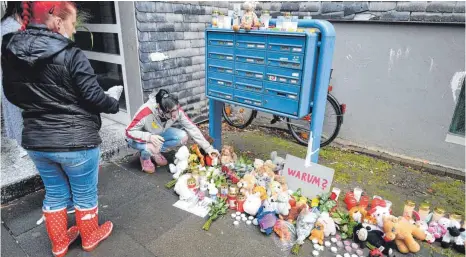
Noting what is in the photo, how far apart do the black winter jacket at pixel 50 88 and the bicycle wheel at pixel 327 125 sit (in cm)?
338

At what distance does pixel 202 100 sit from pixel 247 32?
2.54 meters

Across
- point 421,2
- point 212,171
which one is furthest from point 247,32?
point 421,2

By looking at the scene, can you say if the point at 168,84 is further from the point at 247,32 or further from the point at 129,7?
the point at 247,32

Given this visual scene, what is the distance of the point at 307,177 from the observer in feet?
10.6

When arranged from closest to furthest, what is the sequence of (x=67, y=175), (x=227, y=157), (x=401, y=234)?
(x=67, y=175) < (x=401, y=234) < (x=227, y=157)

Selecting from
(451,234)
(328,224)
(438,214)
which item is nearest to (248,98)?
(328,224)

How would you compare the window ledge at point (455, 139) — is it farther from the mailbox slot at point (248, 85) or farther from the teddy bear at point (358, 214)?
the mailbox slot at point (248, 85)

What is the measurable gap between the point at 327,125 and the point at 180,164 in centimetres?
258

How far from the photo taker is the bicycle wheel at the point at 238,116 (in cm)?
537

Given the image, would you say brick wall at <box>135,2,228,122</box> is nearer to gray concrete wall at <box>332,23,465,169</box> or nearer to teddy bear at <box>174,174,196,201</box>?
teddy bear at <box>174,174,196,201</box>

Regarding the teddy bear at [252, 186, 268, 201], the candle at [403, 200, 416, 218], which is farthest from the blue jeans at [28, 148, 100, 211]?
the candle at [403, 200, 416, 218]

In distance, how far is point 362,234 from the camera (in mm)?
2611

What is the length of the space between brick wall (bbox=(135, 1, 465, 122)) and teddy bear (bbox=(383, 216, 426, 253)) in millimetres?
2717

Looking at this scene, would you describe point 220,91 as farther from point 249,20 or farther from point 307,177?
point 307,177
